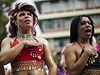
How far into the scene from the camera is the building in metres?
43.2

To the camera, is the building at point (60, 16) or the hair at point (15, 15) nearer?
the hair at point (15, 15)

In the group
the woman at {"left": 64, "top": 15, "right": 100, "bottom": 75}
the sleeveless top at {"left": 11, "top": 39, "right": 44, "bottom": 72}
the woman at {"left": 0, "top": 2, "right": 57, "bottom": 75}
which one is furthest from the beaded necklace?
the woman at {"left": 64, "top": 15, "right": 100, "bottom": 75}

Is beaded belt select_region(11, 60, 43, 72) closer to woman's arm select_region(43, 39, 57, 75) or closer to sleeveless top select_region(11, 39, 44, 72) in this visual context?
sleeveless top select_region(11, 39, 44, 72)

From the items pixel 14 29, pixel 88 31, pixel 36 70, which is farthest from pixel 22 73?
pixel 88 31

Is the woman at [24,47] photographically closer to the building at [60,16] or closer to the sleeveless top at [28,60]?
the sleeveless top at [28,60]

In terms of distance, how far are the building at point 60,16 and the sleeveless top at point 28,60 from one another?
3757 cm

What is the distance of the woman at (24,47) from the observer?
4911mm

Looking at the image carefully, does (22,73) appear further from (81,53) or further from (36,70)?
(81,53)

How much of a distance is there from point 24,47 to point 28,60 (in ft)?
0.61

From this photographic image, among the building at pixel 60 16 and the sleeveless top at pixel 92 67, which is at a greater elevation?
the sleeveless top at pixel 92 67

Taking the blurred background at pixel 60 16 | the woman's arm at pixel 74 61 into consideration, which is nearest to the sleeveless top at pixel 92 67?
the woman's arm at pixel 74 61

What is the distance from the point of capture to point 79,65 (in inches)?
200

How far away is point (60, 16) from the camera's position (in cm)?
4341

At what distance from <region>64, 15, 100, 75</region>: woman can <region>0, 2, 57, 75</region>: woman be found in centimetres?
30
